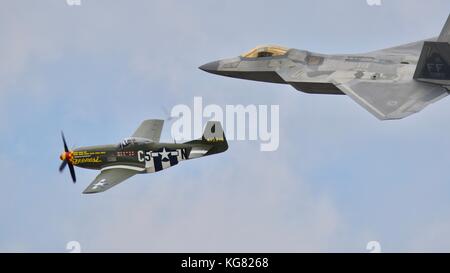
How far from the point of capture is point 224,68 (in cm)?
5347

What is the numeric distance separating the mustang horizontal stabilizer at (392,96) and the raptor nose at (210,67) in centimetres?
697

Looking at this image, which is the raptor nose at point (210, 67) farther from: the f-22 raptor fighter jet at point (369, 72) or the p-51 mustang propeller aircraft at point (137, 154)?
the p-51 mustang propeller aircraft at point (137, 154)

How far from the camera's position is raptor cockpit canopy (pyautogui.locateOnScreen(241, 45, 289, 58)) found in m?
53.0

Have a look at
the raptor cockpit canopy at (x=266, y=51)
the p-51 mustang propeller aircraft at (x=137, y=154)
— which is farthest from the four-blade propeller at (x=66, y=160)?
the raptor cockpit canopy at (x=266, y=51)

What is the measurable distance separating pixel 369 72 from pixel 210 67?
7.91 metres

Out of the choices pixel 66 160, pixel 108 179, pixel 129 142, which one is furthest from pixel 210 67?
pixel 66 160

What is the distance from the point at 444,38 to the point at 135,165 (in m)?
13.9

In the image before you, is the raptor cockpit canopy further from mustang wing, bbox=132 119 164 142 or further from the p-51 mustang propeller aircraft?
the p-51 mustang propeller aircraft

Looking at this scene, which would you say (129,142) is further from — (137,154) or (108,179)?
(108,179)

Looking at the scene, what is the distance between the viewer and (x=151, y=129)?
2018 inches

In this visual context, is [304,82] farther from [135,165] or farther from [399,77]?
[135,165]

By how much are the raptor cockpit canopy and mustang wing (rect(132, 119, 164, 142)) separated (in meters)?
5.40

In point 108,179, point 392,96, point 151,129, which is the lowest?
point 108,179
